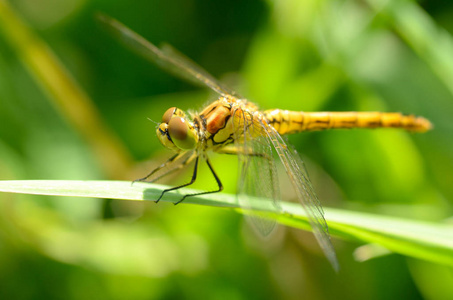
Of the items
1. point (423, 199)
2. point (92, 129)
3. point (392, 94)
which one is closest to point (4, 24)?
point (92, 129)

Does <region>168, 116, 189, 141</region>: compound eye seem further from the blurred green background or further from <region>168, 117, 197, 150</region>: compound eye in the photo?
the blurred green background

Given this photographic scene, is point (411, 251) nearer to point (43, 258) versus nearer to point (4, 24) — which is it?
point (43, 258)

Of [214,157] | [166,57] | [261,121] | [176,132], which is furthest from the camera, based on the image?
[214,157]

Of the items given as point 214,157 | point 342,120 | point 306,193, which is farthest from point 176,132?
point 342,120

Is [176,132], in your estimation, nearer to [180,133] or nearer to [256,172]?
[180,133]

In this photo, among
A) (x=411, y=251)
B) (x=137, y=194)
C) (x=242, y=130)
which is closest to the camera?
(x=137, y=194)
